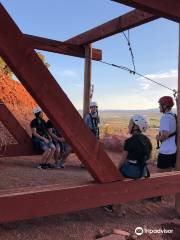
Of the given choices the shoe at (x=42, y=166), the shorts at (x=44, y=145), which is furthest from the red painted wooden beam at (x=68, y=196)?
the shorts at (x=44, y=145)

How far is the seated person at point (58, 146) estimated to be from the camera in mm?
7984

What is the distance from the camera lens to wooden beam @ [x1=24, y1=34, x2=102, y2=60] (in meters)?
7.84

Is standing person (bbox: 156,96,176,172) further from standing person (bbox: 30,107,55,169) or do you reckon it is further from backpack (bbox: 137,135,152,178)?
standing person (bbox: 30,107,55,169)

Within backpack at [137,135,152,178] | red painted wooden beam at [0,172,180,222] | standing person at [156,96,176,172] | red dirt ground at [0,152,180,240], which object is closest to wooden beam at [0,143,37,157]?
red dirt ground at [0,152,180,240]

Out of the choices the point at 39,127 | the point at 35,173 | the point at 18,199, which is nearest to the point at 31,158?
the point at 39,127

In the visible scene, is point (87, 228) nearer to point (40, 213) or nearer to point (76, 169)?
point (40, 213)

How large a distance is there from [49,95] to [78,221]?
5.95 ft

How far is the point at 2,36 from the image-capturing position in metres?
3.28

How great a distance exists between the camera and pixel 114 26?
23.4ft

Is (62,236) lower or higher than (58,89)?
lower

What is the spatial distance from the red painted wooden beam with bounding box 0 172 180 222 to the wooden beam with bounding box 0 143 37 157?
3.67m

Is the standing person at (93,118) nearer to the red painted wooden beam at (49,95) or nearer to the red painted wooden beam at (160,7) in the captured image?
the red painted wooden beam at (160,7)

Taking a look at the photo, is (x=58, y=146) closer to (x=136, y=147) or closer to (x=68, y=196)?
(x=136, y=147)

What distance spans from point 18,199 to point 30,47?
4.15ft
